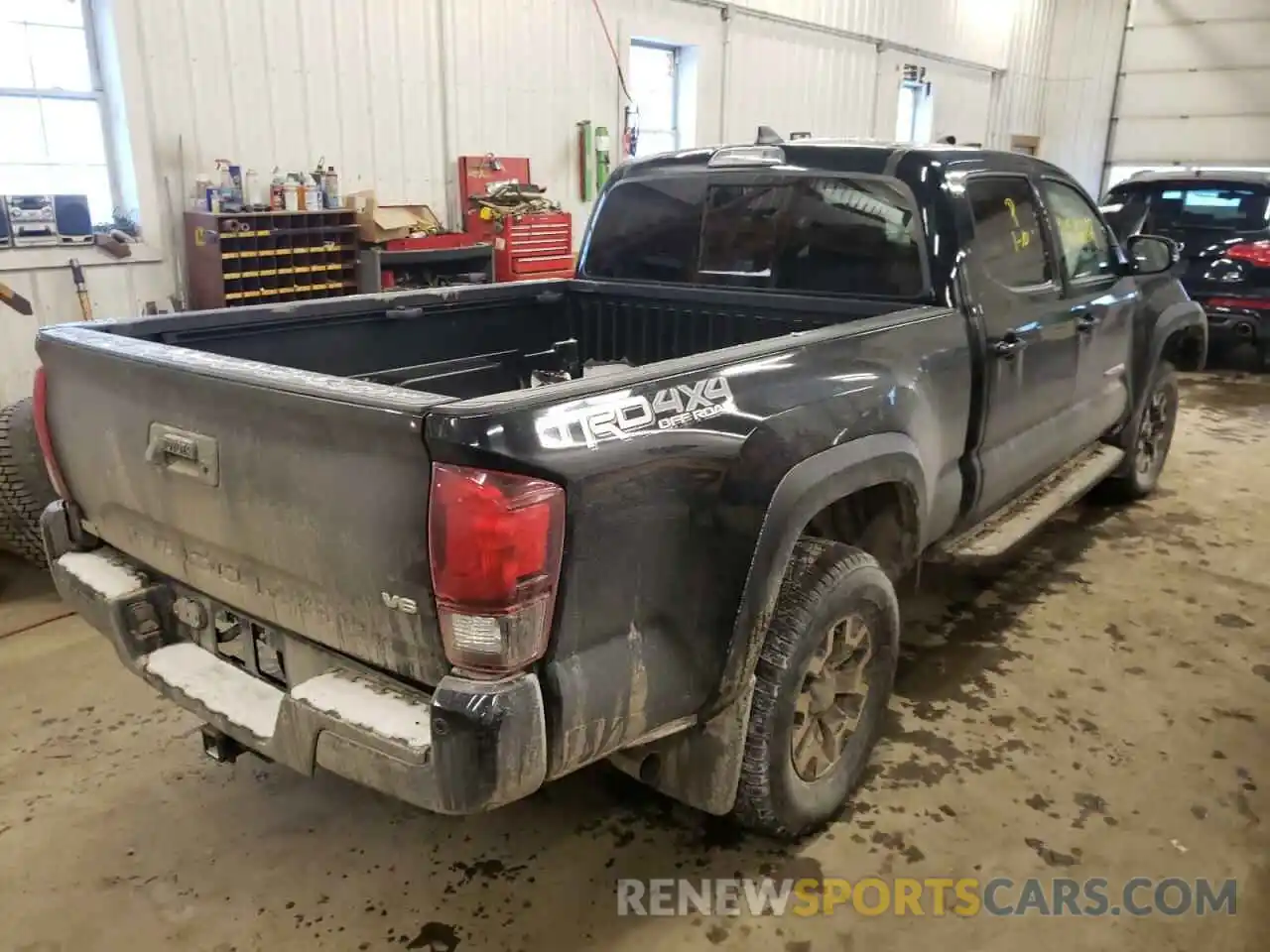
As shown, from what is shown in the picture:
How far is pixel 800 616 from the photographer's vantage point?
227 centimetres

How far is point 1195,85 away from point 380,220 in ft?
42.1

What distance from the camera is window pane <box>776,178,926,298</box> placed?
3.06 m

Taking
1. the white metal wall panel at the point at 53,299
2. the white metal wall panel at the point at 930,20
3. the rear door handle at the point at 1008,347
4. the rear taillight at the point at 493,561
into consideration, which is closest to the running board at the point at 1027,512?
the rear door handle at the point at 1008,347

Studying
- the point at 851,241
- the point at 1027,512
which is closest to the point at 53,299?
the point at 851,241

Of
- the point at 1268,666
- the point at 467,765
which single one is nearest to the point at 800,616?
the point at 467,765

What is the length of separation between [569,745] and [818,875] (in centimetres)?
99

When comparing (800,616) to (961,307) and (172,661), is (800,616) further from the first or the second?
(172,661)

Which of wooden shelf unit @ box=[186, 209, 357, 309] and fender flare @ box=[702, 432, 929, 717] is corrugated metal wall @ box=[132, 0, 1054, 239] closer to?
wooden shelf unit @ box=[186, 209, 357, 309]

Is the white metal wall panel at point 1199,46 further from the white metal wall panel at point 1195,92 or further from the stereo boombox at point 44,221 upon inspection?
the stereo boombox at point 44,221

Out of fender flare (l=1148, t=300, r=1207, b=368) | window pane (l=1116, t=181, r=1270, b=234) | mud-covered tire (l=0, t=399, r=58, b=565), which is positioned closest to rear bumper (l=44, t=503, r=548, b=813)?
mud-covered tire (l=0, t=399, r=58, b=565)

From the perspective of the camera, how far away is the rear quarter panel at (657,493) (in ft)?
5.54

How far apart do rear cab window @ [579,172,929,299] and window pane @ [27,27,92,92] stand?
11.0 feet

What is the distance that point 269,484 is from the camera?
1864 mm

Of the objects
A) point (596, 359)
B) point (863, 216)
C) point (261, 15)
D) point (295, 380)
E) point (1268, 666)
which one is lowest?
point (1268, 666)
